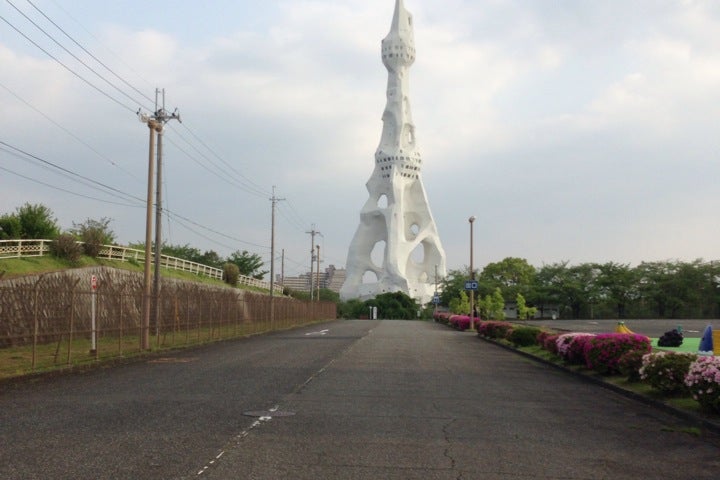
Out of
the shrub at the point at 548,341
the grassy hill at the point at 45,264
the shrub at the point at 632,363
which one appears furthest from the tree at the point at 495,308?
the shrub at the point at 632,363

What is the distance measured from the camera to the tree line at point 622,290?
75.9 meters

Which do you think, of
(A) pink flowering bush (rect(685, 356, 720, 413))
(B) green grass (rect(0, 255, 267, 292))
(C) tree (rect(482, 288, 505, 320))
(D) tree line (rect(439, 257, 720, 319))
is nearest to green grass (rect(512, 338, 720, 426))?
(A) pink flowering bush (rect(685, 356, 720, 413))

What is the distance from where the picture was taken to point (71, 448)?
265 inches

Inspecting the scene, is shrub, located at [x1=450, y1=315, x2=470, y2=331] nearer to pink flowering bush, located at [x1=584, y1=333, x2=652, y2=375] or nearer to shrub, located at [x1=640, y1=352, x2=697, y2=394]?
pink flowering bush, located at [x1=584, y1=333, x2=652, y2=375]

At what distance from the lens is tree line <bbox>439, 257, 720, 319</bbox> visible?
249ft

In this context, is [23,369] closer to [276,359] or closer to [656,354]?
[276,359]

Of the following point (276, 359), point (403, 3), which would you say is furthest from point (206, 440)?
point (403, 3)

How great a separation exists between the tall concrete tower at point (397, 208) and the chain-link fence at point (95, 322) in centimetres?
6224

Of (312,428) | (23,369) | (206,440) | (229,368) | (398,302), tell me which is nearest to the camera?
(206,440)

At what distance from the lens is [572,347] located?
659 inches

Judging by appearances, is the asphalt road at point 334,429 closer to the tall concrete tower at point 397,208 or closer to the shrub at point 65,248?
the shrub at point 65,248

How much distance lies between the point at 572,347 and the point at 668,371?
579 centimetres

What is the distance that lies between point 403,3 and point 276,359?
323ft

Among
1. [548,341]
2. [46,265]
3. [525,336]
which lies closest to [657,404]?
[548,341]
